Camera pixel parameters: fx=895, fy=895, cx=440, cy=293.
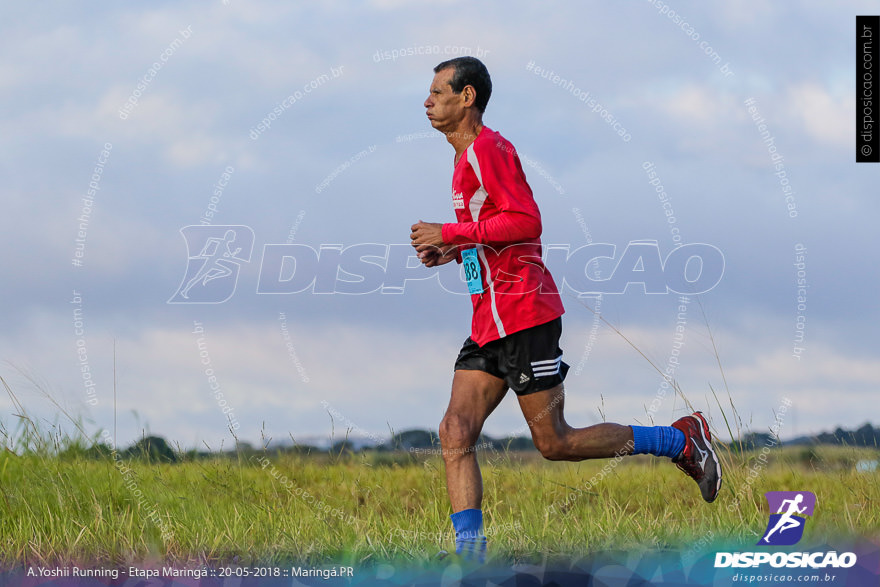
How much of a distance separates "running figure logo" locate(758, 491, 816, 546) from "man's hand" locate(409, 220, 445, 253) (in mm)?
2345

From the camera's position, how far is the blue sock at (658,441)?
5301mm

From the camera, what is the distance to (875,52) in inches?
235

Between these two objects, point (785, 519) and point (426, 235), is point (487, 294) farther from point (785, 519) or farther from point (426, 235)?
point (785, 519)

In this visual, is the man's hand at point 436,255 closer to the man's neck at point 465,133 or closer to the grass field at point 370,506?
the man's neck at point 465,133

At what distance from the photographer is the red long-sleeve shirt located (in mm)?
4613

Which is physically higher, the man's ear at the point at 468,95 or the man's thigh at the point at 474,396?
the man's ear at the point at 468,95

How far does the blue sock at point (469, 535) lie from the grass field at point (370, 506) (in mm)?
101

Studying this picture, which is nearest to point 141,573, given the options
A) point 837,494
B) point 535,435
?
point 535,435

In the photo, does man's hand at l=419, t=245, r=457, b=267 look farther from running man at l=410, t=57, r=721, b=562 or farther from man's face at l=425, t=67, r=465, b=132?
man's face at l=425, t=67, r=465, b=132

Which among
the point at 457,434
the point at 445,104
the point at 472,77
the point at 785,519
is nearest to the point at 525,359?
the point at 457,434

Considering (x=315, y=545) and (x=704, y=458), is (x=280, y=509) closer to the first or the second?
(x=315, y=545)

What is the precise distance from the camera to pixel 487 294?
475 centimetres

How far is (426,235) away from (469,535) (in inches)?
60.8

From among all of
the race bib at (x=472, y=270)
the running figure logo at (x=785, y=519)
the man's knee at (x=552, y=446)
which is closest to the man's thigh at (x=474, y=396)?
the man's knee at (x=552, y=446)
